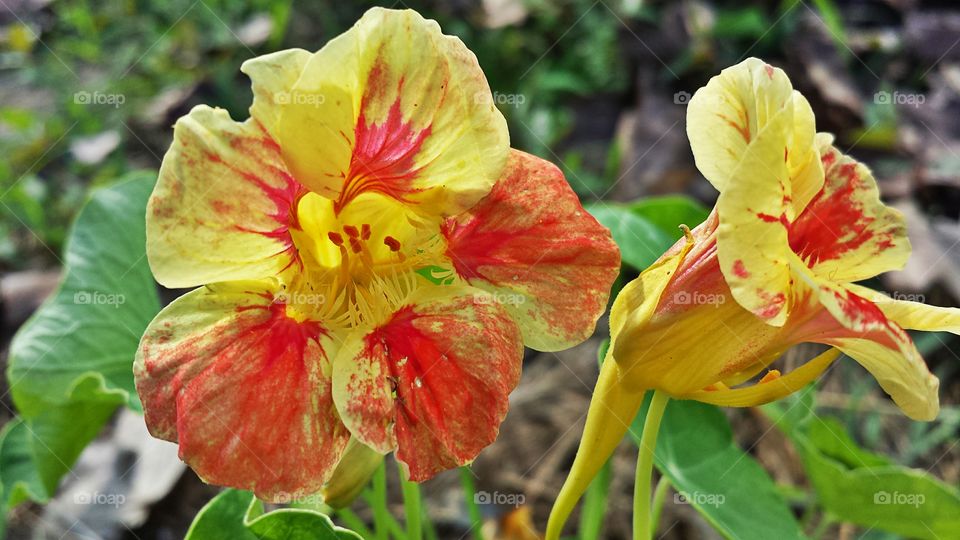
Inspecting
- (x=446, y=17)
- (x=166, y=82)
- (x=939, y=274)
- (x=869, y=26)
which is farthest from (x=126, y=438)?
(x=869, y=26)

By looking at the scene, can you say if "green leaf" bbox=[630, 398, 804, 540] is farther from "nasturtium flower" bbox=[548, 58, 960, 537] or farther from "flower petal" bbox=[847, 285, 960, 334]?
"flower petal" bbox=[847, 285, 960, 334]

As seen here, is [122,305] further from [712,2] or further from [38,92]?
[712,2]
